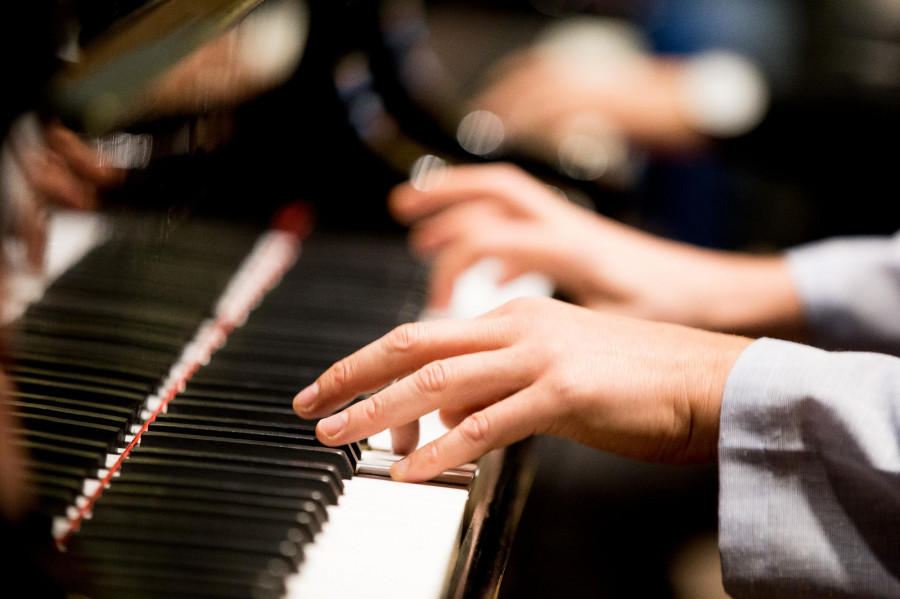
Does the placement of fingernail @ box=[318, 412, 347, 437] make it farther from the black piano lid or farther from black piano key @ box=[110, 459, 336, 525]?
the black piano lid

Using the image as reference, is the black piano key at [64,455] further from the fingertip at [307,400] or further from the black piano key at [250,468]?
the fingertip at [307,400]

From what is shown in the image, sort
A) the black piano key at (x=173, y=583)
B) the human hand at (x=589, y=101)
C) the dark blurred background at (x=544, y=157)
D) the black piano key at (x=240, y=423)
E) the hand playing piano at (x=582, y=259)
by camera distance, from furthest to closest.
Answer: the human hand at (x=589, y=101), the hand playing piano at (x=582, y=259), the dark blurred background at (x=544, y=157), the black piano key at (x=240, y=423), the black piano key at (x=173, y=583)

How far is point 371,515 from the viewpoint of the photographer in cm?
70

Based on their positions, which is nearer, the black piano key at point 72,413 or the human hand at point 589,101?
the black piano key at point 72,413

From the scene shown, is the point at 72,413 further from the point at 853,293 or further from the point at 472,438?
the point at 853,293

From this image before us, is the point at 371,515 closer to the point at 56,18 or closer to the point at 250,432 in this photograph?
the point at 250,432

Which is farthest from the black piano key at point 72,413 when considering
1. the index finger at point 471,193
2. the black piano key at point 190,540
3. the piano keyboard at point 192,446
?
the index finger at point 471,193

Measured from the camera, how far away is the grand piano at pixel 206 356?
0.63m

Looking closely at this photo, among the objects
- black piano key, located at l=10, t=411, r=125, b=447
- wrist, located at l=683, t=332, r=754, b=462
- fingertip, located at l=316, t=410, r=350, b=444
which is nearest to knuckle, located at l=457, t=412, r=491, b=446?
fingertip, located at l=316, t=410, r=350, b=444

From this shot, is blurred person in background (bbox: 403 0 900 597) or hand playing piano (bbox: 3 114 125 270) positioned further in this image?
blurred person in background (bbox: 403 0 900 597)

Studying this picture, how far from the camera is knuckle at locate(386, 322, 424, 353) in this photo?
29.4 inches

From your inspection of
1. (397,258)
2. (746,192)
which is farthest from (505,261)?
(746,192)

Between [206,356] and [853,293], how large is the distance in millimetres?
1020

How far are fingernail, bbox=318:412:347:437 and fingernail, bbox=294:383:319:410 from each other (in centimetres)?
3
